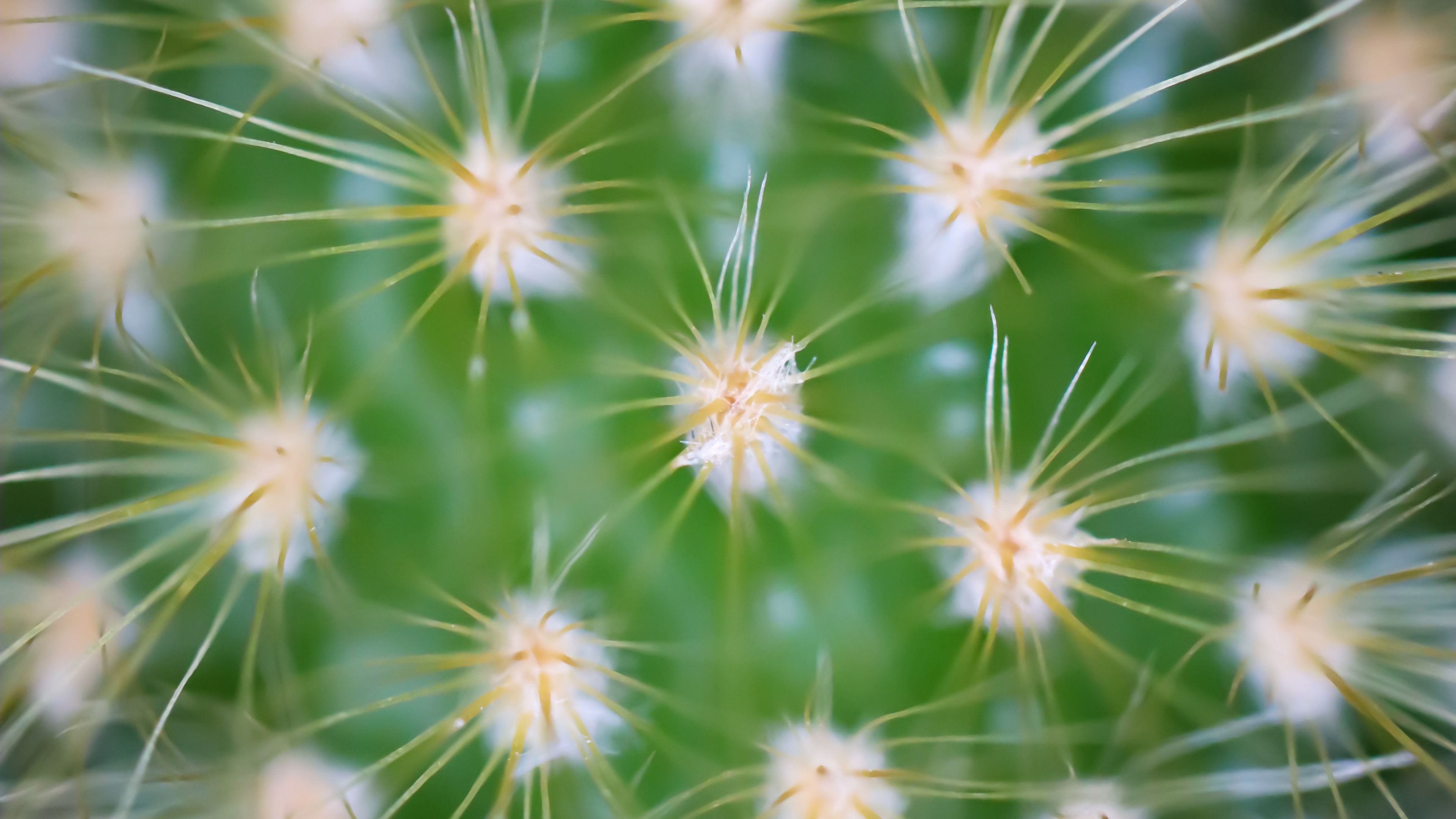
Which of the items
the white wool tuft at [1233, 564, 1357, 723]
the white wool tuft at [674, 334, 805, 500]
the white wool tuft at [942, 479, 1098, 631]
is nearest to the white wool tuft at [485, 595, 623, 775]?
the white wool tuft at [674, 334, 805, 500]

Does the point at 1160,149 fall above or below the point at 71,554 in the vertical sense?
above

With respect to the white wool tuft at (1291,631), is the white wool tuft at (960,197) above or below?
above

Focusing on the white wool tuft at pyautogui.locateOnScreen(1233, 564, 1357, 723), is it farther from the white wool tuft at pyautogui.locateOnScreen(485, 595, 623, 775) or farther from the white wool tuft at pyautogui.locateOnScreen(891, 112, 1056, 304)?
the white wool tuft at pyautogui.locateOnScreen(485, 595, 623, 775)

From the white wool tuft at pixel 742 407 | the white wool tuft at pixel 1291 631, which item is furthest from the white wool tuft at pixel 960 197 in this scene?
the white wool tuft at pixel 1291 631

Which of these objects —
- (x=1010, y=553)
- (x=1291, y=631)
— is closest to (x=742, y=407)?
(x=1010, y=553)

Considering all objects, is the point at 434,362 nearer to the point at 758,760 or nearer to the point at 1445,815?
the point at 758,760

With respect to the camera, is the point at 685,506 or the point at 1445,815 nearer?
the point at 685,506

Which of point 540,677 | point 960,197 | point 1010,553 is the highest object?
point 960,197

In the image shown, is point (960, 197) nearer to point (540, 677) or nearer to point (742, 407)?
point (742, 407)

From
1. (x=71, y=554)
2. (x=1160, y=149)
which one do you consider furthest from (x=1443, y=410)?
(x=71, y=554)

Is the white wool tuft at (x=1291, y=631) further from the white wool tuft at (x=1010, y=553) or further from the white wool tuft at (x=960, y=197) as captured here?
the white wool tuft at (x=960, y=197)

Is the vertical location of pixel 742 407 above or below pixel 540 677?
above
